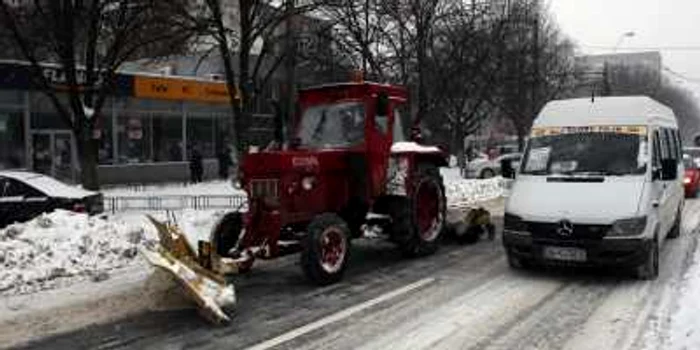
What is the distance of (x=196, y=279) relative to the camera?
9258 millimetres

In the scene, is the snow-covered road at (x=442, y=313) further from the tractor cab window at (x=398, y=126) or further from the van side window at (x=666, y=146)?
the tractor cab window at (x=398, y=126)

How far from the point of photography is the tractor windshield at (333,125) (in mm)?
12570

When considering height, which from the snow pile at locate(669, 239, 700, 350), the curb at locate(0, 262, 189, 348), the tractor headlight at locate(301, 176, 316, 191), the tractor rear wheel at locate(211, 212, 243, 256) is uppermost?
the tractor headlight at locate(301, 176, 316, 191)

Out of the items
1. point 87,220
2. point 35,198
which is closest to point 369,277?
point 87,220

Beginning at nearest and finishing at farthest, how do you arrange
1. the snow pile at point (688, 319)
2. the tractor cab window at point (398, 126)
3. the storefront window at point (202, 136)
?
1. the snow pile at point (688, 319)
2. the tractor cab window at point (398, 126)
3. the storefront window at point (202, 136)

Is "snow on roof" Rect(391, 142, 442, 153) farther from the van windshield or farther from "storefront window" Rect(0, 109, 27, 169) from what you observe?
"storefront window" Rect(0, 109, 27, 169)

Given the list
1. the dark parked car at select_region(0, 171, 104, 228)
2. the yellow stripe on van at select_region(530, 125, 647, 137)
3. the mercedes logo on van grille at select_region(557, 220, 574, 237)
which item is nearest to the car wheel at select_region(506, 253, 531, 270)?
the mercedes logo on van grille at select_region(557, 220, 574, 237)

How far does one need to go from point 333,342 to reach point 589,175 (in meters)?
4.93

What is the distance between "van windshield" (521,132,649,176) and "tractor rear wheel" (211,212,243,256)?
155 inches

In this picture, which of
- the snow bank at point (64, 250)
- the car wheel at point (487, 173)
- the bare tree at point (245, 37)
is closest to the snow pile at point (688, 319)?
the snow bank at point (64, 250)

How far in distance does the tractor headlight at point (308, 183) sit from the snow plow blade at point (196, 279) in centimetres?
207

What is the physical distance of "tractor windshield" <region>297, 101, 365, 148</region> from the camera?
495 inches

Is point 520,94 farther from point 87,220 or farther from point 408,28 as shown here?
point 87,220

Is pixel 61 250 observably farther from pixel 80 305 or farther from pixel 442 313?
pixel 442 313
